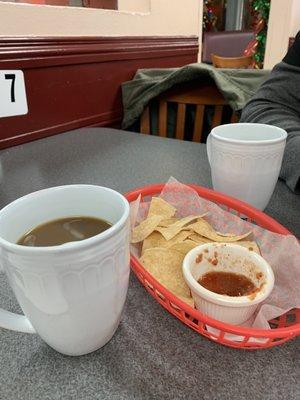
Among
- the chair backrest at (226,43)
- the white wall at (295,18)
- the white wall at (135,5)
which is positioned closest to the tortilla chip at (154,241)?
the white wall at (135,5)

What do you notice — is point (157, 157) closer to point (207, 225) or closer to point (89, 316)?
point (207, 225)

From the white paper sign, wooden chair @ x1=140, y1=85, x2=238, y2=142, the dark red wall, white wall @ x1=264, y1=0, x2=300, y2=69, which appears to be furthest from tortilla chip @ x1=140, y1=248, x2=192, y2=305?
white wall @ x1=264, y1=0, x2=300, y2=69

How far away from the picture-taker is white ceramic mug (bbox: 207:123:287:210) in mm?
448

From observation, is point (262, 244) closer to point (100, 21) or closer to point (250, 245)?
point (250, 245)

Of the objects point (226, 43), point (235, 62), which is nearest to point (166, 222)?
point (235, 62)

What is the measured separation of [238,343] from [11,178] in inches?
22.5

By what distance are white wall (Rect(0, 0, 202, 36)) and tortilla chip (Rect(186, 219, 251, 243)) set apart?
785mm

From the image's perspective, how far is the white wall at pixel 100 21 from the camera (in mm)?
906

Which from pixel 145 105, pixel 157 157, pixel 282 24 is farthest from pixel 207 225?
pixel 282 24

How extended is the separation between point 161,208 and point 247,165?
0.13 metres

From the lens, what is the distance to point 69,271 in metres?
0.23

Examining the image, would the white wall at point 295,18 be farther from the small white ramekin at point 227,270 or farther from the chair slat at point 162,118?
the small white ramekin at point 227,270

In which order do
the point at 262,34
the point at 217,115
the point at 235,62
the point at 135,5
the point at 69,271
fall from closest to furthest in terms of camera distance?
1. the point at 69,271
2. the point at 217,115
3. the point at 135,5
4. the point at 235,62
5. the point at 262,34

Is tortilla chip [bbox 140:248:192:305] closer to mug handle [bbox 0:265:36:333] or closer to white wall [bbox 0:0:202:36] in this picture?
mug handle [bbox 0:265:36:333]
